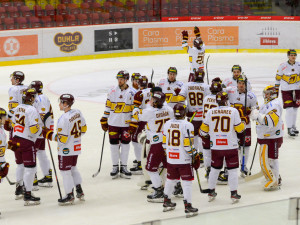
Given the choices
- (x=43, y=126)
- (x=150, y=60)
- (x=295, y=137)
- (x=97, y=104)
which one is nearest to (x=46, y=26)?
(x=150, y=60)

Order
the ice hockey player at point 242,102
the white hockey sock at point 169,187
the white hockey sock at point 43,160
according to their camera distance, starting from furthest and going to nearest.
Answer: the ice hockey player at point 242,102 < the white hockey sock at point 43,160 < the white hockey sock at point 169,187

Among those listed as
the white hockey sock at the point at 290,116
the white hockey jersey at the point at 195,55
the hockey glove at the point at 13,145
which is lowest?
the white hockey sock at the point at 290,116

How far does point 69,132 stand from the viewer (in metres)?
8.72

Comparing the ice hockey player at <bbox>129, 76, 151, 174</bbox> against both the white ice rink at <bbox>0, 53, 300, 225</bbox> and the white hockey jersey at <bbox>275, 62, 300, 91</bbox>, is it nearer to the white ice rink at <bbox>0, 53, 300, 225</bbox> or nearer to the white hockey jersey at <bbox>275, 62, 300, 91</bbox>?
the white ice rink at <bbox>0, 53, 300, 225</bbox>

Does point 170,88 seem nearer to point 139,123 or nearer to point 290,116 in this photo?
point 139,123

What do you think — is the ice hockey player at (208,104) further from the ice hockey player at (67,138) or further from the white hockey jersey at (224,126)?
the ice hockey player at (67,138)

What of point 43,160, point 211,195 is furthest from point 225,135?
point 43,160

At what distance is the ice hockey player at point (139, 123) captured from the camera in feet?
31.7

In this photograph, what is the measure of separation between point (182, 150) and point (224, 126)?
81 cm

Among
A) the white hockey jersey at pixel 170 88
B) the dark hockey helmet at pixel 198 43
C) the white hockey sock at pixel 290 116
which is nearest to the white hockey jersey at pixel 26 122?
the white hockey jersey at pixel 170 88

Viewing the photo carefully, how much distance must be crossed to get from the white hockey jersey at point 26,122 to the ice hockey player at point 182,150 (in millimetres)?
1880

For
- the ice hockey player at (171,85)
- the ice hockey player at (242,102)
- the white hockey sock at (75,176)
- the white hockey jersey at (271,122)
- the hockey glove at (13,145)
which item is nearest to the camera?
the hockey glove at (13,145)

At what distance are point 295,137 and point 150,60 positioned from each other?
463 inches

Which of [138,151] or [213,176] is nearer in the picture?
[213,176]
